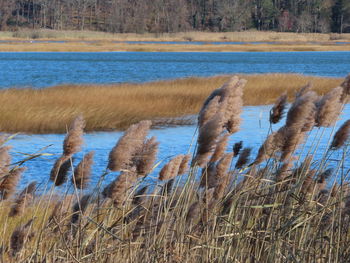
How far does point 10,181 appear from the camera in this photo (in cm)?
370

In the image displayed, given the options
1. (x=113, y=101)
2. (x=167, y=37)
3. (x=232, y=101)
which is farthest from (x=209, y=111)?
(x=167, y=37)

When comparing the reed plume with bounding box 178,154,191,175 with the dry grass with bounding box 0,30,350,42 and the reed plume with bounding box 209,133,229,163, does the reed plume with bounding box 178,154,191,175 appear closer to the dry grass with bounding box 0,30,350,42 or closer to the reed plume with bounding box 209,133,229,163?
the reed plume with bounding box 209,133,229,163

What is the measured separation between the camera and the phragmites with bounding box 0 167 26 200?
3682 mm

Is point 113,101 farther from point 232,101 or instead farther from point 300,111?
point 300,111

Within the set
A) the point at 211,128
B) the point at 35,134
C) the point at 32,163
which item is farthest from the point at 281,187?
the point at 35,134

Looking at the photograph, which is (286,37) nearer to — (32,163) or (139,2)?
(139,2)


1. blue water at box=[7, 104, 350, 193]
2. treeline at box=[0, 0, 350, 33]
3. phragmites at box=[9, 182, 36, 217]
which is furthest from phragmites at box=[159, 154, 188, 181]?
treeline at box=[0, 0, 350, 33]

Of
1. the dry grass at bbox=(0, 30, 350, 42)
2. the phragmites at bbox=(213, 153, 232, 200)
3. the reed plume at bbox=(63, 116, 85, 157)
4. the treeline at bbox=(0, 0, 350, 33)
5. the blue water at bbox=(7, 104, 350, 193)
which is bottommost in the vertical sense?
the blue water at bbox=(7, 104, 350, 193)

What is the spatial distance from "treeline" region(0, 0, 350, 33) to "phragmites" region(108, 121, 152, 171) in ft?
Result: 381

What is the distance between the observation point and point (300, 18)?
403 ft

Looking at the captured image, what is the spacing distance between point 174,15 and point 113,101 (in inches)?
4201

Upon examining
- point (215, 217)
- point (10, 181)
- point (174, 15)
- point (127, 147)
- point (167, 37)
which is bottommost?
point (215, 217)

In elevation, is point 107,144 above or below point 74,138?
below

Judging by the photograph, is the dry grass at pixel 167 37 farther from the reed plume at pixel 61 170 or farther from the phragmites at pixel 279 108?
the phragmites at pixel 279 108
